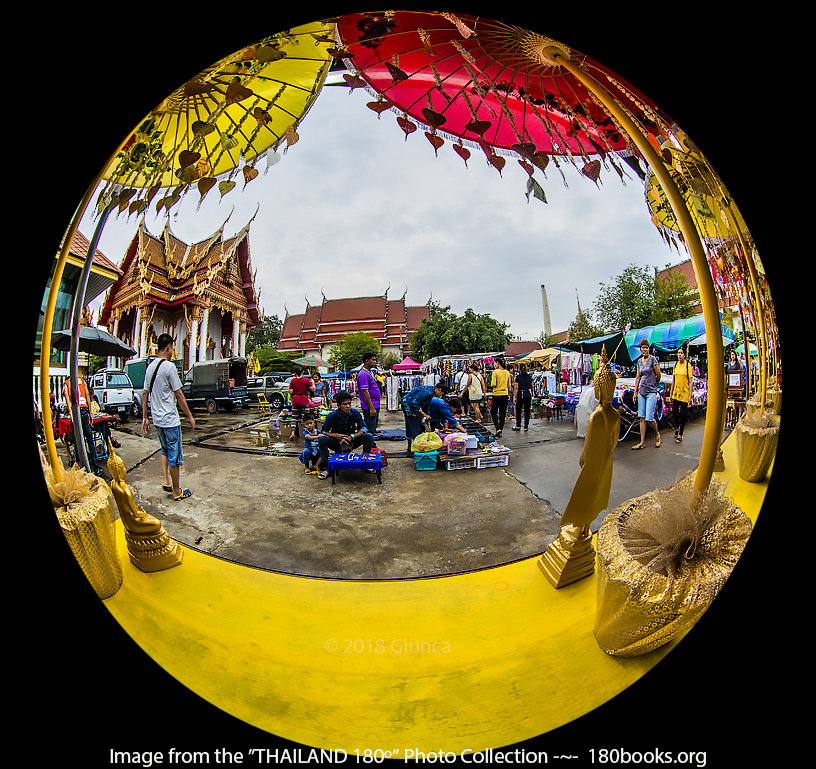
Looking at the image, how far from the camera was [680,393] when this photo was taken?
0.98 m

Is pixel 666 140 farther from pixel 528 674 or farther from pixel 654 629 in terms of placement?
pixel 528 674

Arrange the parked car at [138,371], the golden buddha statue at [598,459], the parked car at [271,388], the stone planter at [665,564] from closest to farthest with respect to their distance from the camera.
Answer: the stone planter at [665,564] < the golden buddha statue at [598,459] < the parked car at [138,371] < the parked car at [271,388]

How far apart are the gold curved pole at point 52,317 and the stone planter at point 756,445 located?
2171 mm

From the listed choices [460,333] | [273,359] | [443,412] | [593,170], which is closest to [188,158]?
[273,359]

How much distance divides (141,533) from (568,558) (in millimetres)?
1383

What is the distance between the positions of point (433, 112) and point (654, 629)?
5.60 feet

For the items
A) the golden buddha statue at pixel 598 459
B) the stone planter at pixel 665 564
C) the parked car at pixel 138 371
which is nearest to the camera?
the stone planter at pixel 665 564

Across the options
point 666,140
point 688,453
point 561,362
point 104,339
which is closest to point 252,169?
point 104,339

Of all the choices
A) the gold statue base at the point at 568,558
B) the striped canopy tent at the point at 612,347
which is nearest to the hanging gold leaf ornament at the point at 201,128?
the striped canopy tent at the point at 612,347

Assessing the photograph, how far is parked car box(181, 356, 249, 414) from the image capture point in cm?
109

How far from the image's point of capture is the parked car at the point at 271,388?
1184 millimetres

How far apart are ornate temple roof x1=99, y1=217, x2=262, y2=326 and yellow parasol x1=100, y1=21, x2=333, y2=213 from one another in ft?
0.46

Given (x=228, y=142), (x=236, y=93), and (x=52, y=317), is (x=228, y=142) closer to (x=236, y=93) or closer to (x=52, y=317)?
(x=236, y=93)

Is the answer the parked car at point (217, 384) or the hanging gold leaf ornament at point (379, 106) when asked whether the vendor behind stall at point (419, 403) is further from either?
the hanging gold leaf ornament at point (379, 106)
